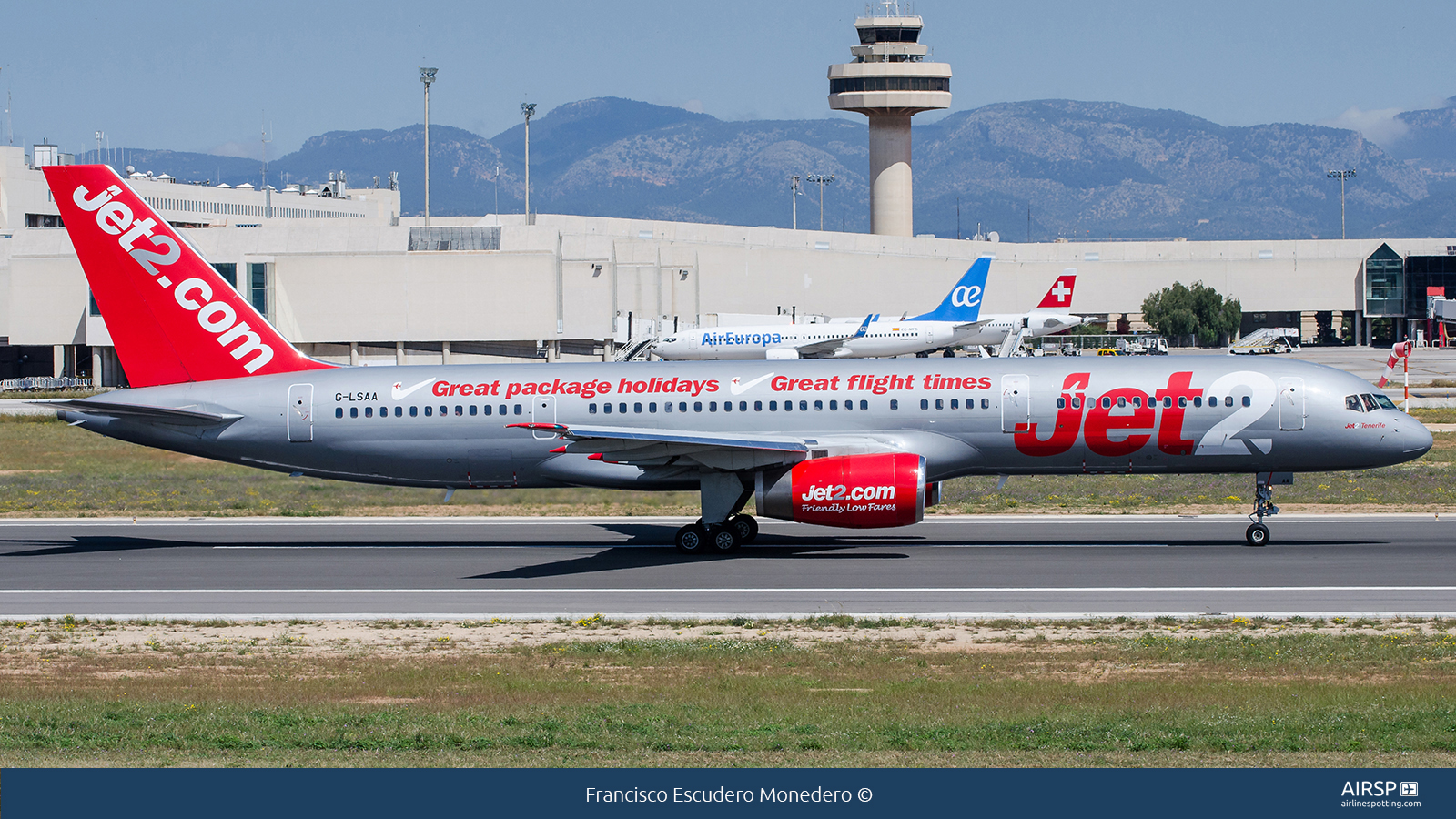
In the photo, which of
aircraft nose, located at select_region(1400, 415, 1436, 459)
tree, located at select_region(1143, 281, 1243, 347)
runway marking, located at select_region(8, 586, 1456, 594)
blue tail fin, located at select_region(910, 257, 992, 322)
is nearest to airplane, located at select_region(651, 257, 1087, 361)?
blue tail fin, located at select_region(910, 257, 992, 322)

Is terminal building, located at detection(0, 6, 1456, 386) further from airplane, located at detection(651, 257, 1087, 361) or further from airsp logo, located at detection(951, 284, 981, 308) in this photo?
airsp logo, located at detection(951, 284, 981, 308)

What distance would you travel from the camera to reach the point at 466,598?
26.6m

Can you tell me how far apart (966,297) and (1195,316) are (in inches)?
2264

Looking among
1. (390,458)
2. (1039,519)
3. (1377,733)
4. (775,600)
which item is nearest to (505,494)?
(390,458)

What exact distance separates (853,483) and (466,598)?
8.26 m

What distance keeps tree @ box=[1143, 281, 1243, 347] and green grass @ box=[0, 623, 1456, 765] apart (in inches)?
5859

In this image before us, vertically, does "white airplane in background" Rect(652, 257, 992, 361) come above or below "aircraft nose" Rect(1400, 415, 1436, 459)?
above

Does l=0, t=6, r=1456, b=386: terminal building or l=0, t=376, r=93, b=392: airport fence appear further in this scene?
l=0, t=6, r=1456, b=386: terminal building

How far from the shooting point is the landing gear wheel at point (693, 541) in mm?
31859

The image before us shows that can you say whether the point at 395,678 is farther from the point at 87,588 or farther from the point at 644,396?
the point at 644,396

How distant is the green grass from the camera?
575 inches

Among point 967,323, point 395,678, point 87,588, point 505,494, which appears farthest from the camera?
point 967,323

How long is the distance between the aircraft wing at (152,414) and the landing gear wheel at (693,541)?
10.6 meters

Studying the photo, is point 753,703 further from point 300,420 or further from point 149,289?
point 149,289
